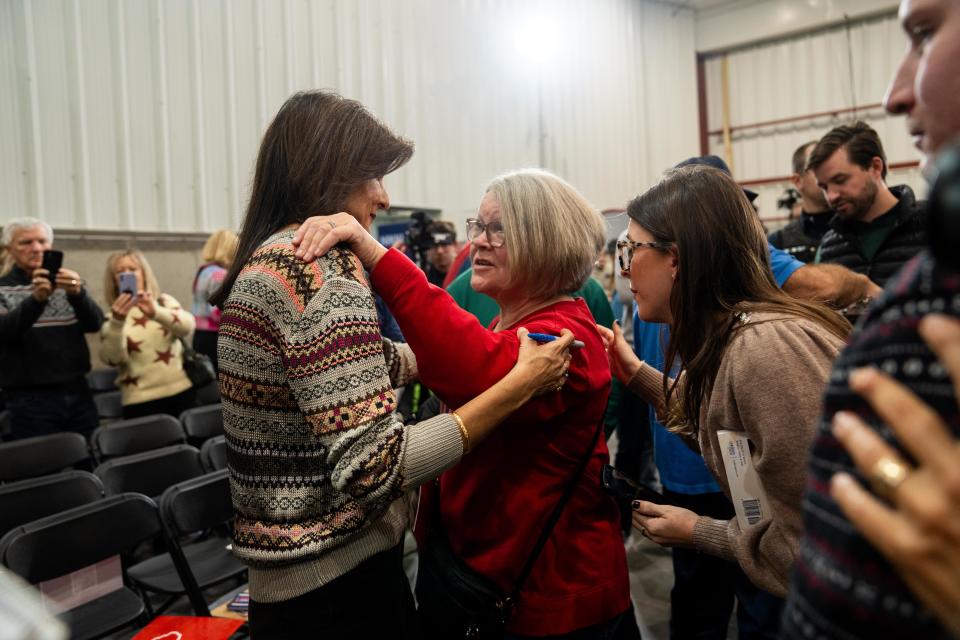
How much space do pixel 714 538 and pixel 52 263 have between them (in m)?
3.62

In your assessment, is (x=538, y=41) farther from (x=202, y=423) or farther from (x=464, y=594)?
(x=464, y=594)

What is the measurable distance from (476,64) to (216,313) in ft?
16.9

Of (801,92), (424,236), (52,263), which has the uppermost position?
(801,92)

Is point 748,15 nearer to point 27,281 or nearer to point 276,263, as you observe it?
point 27,281

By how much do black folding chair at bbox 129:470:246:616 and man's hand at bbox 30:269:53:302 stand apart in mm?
1627

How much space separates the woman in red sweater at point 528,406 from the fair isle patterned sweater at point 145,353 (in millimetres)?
3184

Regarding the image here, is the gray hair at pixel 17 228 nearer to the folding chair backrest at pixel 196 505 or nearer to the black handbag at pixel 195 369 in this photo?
the black handbag at pixel 195 369

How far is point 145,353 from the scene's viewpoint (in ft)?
13.2

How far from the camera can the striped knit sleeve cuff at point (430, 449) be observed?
1.05 metres

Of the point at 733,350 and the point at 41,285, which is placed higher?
the point at 41,285

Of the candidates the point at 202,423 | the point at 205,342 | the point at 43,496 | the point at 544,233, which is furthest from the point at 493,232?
the point at 205,342

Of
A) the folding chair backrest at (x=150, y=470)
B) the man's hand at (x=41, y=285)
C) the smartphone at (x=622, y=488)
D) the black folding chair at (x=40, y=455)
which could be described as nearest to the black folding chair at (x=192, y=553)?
the folding chair backrest at (x=150, y=470)

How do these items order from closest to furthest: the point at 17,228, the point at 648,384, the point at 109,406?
the point at 648,384
the point at 17,228
the point at 109,406

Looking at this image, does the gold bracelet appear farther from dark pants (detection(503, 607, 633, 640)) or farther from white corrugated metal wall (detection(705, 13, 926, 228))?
white corrugated metal wall (detection(705, 13, 926, 228))
